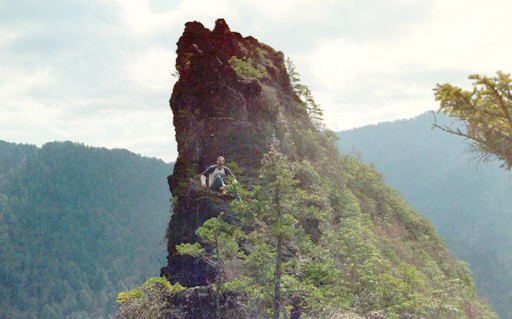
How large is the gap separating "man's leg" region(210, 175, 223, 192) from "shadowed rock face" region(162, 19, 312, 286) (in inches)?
14.3

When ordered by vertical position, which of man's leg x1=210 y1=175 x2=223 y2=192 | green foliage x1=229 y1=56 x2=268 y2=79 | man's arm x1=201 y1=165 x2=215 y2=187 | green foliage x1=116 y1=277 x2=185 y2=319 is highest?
green foliage x1=229 y1=56 x2=268 y2=79

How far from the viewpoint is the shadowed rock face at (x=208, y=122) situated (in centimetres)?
1319

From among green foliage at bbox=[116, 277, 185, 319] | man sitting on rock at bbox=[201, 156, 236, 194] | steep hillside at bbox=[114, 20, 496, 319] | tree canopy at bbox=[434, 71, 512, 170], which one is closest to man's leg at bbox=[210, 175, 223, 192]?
man sitting on rock at bbox=[201, 156, 236, 194]

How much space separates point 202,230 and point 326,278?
387 cm

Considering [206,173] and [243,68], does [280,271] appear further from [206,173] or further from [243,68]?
[243,68]

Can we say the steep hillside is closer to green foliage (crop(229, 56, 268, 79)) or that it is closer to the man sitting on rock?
green foliage (crop(229, 56, 268, 79))

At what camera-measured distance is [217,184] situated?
12.8m

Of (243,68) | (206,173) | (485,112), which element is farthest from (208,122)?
(485,112)

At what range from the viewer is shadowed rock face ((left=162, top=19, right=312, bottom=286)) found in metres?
13.2

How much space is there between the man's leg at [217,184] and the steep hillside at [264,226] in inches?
10.4

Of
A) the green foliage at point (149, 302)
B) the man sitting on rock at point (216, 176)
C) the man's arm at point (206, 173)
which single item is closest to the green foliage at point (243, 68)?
the man's arm at point (206, 173)

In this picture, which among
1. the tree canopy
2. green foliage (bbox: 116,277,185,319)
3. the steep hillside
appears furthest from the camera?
green foliage (bbox: 116,277,185,319)

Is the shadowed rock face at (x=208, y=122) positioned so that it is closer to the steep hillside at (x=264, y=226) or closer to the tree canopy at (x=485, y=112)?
the steep hillside at (x=264, y=226)

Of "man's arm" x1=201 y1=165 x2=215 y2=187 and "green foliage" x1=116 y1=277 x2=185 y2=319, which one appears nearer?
"green foliage" x1=116 y1=277 x2=185 y2=319
